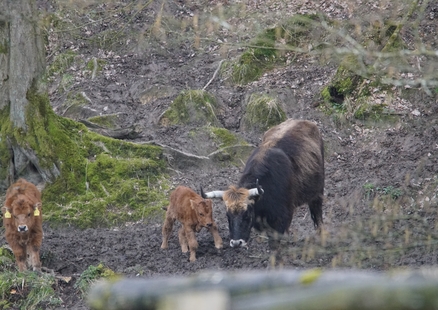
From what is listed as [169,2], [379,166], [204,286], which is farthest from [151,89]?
[204,286]

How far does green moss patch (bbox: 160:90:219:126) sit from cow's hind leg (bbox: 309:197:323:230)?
14.7ft

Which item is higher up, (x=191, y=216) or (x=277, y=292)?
(x=277, y=292)

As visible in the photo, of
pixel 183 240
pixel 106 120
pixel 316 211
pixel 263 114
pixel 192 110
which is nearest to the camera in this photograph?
pixel 183 240

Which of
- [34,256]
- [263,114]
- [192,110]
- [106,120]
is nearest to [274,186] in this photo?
[34,256]

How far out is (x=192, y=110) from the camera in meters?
16.2

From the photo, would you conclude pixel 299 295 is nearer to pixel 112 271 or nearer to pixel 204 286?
pixel 204 286

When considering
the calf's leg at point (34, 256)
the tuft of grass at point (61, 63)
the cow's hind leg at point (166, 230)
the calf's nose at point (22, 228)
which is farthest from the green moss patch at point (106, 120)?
the calf's nose at point (22, 228)

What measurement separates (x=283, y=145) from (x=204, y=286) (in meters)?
9.06

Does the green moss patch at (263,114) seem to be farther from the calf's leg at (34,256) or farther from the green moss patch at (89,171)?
the calf's leg at (34,256)

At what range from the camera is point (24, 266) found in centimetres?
1020

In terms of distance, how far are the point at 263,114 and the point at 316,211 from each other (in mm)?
4266

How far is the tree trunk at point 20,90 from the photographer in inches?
476

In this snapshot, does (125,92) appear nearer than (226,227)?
No

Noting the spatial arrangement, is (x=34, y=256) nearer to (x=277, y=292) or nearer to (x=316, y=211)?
(x=316, y=211)
